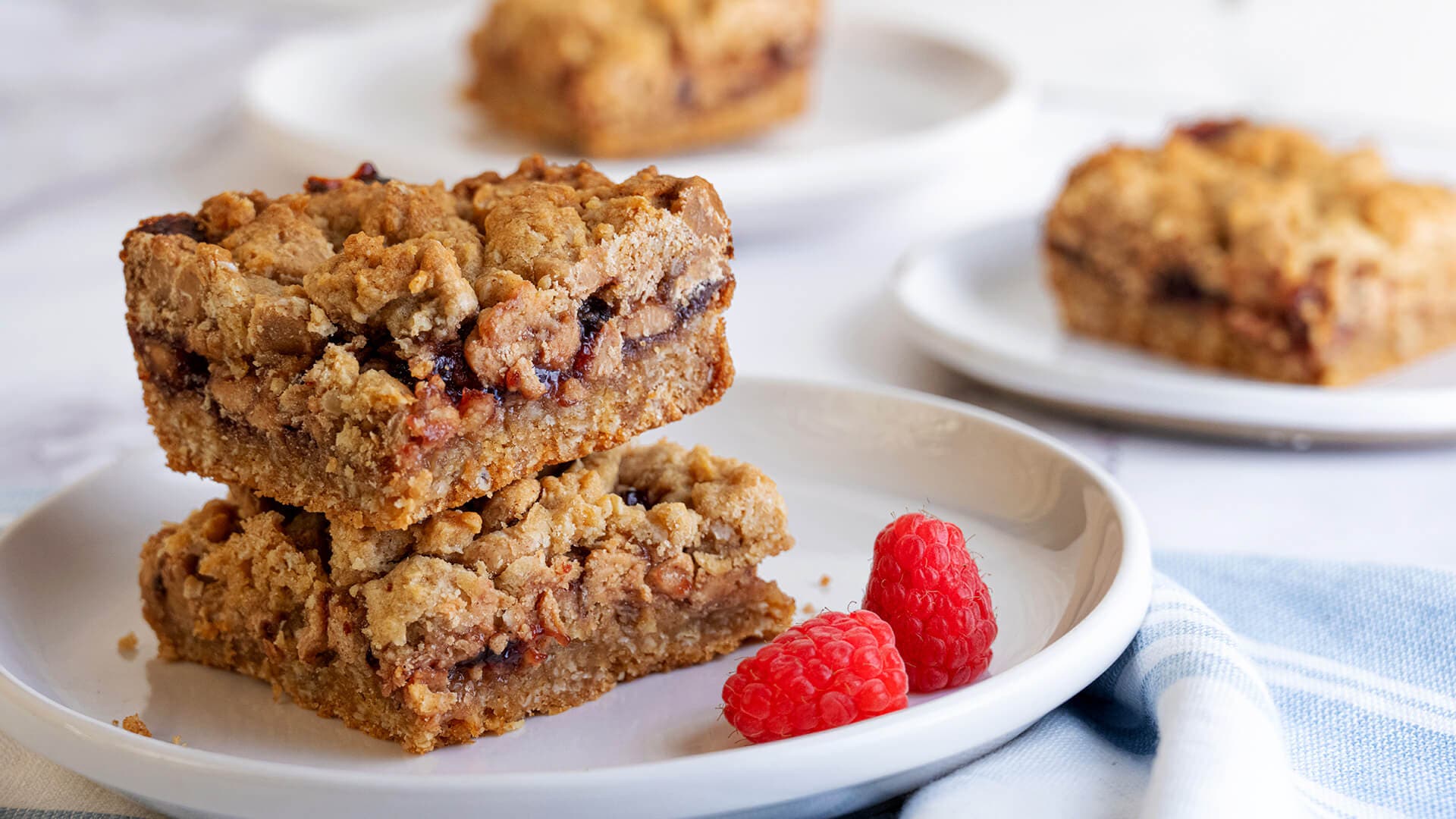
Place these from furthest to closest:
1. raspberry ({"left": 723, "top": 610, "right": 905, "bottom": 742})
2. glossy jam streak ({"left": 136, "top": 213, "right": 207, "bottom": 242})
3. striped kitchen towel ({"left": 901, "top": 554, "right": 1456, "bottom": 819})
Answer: glossy jam streak ({"left": 136, "top": 213, "right": 207, "bottom": 242})
raspberry ({"left": 723, "top": 610, "right": 905, "bottom": 742})
striped kitchen towel ({"left": 901, "top": 554, "right": 1456, "bottom": 819})

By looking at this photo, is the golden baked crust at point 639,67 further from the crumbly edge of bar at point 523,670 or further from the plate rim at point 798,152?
the crumbly edge of bar at point 523,670

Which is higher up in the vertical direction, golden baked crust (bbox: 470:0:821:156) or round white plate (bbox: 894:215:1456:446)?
golden baked crust (bbox: 470:0:821:156)

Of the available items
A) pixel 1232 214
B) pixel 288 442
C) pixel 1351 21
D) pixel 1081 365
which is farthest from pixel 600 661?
pixel 1351 21

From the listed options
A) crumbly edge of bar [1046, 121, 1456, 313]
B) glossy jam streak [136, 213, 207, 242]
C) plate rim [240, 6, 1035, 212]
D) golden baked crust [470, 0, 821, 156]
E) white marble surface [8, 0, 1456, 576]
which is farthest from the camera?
golden baked crust [470, 0, 821, 156]

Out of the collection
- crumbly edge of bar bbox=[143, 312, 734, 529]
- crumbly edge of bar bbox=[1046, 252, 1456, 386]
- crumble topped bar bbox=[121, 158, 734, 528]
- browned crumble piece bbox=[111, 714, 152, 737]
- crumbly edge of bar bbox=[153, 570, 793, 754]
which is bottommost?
crumbly edge of bar bbox=[1046, 252, 1456, 386]

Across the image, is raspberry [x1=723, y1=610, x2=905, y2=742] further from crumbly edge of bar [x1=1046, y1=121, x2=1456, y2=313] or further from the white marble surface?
crumbly edge of bar [x1=1046, y1=121, x2=1456, y2=313]

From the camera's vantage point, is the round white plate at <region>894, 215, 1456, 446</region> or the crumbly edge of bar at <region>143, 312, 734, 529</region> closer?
the crumbly edge of bar at <region>143, 312, 734, 529</region>

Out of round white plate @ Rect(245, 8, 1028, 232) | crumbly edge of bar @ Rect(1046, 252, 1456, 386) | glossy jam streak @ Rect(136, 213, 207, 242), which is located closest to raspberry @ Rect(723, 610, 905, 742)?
glossy jam streak @ Rect(136, 213, 207, 242)
